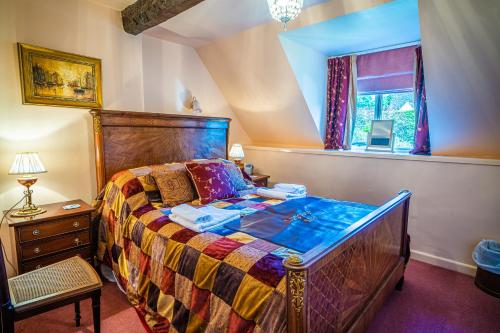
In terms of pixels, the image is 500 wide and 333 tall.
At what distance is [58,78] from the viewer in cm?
237

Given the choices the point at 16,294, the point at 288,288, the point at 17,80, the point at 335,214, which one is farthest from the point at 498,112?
the point at 17,80

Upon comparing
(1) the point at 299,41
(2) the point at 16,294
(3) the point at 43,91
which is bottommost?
(2) the point at 16,294

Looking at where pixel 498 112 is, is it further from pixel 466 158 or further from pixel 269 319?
pixel 269 319

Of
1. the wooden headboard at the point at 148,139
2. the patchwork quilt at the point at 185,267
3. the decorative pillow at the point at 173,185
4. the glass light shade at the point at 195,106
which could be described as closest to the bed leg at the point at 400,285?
the patchwork quilt at the point at 185,267

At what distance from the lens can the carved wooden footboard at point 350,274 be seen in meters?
1.03

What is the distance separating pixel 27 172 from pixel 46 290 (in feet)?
3.33

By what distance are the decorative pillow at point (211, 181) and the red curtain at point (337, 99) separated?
5.68ft

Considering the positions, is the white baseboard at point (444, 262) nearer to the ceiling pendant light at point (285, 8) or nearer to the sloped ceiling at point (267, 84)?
the sloped ceiling at point (267, 84)

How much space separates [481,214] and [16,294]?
142 inches

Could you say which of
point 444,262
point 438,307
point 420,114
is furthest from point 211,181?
point 444,262

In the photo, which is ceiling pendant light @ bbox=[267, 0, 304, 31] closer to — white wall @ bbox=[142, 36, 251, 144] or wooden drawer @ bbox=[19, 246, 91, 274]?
white wall @ bbox=[142, 36, 251, 144]

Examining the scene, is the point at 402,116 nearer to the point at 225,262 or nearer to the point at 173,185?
the point at 173,185

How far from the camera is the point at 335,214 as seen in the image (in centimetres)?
214

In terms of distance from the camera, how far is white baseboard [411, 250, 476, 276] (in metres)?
2.57
